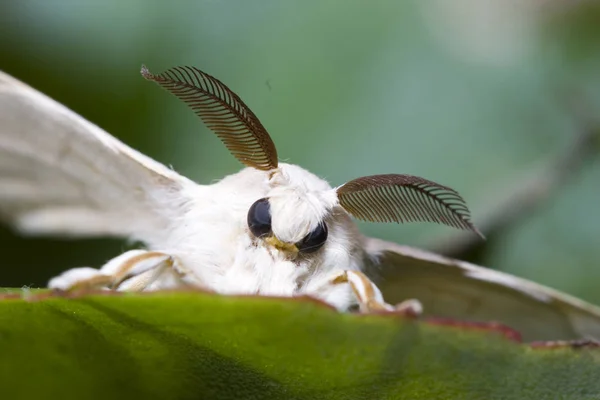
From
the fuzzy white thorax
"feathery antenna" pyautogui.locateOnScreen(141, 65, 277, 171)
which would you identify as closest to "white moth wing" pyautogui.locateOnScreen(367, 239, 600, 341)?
the fuzzy white thorax

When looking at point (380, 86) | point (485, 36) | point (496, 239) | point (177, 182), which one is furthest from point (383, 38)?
point (177, 182)

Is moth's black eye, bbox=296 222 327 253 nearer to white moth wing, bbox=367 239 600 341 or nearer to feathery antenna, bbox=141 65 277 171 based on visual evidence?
feathery antenna, bbox=141 65 277 171

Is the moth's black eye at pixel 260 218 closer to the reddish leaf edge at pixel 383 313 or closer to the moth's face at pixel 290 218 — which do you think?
the moth's face at pixel 290 218

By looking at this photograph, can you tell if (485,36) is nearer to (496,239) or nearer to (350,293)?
(496,239)

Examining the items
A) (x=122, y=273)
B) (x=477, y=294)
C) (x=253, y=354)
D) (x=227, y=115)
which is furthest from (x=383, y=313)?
(x=477, y=294)

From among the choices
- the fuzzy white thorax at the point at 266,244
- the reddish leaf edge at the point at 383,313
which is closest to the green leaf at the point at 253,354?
the reddish leaf edge at the point at 383,313
